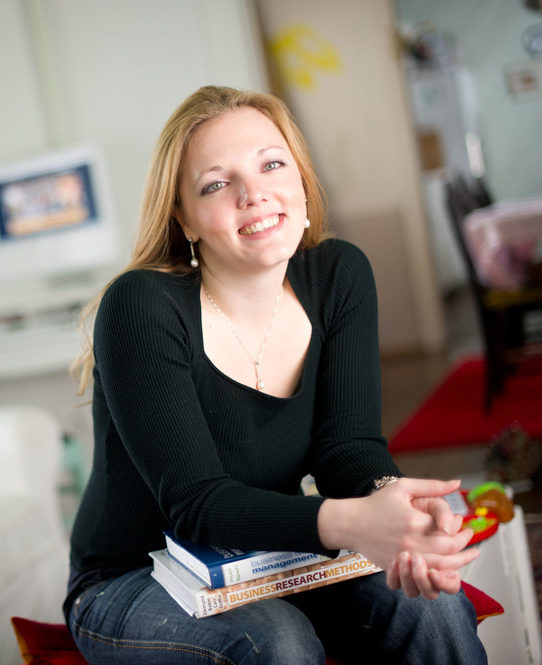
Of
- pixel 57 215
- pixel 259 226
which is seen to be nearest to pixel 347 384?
pixel 259 226

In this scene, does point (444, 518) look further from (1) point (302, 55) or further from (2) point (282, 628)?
(1) point (302, 55)

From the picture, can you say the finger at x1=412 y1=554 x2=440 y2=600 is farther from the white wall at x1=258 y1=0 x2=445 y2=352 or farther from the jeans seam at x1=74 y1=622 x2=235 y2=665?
the white wall at x1=258 y1=0 x2=445 y2=352

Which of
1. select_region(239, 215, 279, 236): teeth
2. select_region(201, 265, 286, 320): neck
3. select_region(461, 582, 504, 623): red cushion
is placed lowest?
select_region(461, 582, 504, 623): red cushion

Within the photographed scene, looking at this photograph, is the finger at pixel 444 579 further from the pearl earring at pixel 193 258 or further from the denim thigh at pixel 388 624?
the pearl earring at pixel 193 258

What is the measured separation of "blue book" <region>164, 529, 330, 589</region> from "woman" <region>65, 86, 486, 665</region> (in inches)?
0.8

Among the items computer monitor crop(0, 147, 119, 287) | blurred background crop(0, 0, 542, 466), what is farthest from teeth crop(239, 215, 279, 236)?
computer monitor crop(0, 147, 119, 287)

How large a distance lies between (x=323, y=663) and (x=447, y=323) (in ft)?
18.3

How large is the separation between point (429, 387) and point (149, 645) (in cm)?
367

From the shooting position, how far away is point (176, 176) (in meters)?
1.23

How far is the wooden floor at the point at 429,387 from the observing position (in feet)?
10.5

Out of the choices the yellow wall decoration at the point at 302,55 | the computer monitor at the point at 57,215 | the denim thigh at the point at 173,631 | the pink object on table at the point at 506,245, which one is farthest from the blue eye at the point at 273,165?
A: the yellow wall decoration at the point at 302,55

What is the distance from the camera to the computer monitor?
12.0 feet

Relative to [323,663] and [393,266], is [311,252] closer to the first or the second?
[323,663]

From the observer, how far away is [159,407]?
42.9 inches
